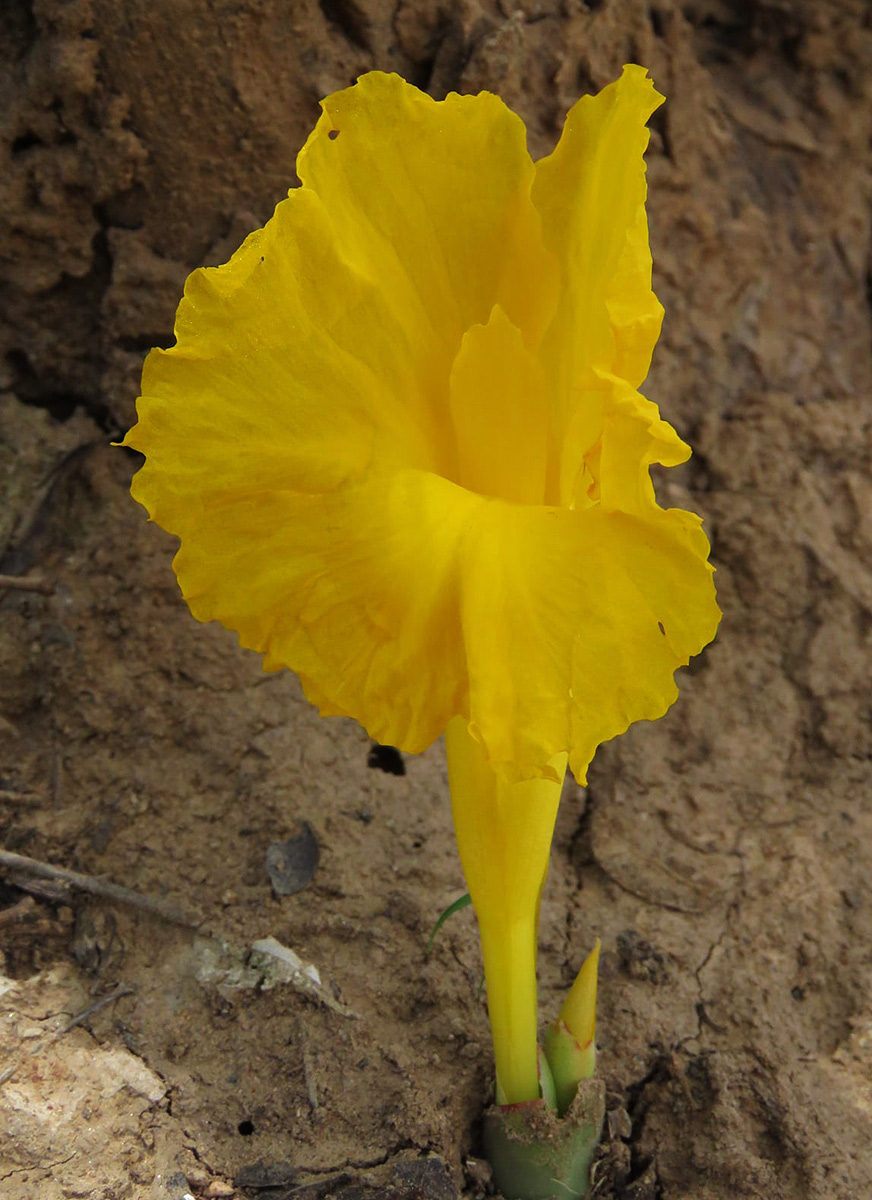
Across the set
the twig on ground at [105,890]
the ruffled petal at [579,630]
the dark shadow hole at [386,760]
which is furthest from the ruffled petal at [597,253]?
the twig on ground at [105,890]

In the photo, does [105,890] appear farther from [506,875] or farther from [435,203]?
[435,203]

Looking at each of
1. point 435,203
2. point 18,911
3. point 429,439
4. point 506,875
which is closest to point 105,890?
point 18,911

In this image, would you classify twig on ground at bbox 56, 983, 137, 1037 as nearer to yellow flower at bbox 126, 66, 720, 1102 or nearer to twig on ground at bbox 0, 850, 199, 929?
twig on ground at bbox 0, 850, 199, 929

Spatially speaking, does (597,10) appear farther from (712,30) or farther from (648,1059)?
(648,1059)

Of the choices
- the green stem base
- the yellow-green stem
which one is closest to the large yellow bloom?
the yellow-green stem

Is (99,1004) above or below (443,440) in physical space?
below

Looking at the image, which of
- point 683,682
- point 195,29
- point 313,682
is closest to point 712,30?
point 195,29
